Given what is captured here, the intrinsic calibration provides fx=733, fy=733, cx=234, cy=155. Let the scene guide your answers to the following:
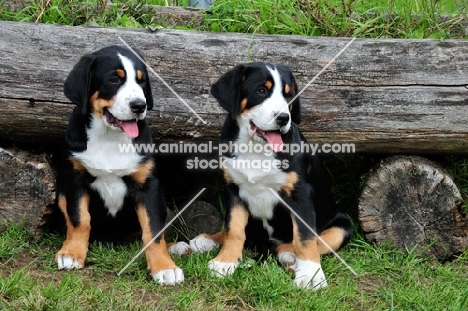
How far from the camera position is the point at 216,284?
4492 mm

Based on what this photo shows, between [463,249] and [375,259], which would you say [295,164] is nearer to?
[375,259]

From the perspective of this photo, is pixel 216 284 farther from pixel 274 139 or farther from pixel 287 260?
pixel 274 139

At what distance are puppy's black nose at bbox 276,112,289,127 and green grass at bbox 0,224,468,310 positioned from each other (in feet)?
3.00

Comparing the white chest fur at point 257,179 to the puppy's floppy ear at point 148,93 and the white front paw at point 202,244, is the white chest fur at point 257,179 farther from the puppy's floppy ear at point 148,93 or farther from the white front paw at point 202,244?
the puppy's floppy ear at point 148,93

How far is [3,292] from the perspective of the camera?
13.6ft

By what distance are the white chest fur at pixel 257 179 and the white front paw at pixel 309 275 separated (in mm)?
480

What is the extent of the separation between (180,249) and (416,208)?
1.71m

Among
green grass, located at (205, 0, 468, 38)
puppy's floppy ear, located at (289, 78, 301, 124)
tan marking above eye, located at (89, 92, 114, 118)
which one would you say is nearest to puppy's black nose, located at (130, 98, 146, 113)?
tan marking above eye, located at (89, 92, 114, 118)

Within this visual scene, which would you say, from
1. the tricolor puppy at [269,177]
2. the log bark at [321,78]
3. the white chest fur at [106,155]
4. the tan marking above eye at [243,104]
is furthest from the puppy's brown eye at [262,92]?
the white chest fur at [106,155]

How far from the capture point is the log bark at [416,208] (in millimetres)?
5203

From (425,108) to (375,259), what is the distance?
1.12m

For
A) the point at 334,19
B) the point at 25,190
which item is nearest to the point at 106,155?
the point at 25,190

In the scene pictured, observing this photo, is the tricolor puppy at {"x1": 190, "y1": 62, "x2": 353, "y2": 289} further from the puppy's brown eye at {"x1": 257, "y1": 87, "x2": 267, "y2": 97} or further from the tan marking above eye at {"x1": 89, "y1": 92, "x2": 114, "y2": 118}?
the tan marking above eye at {"x1": 89, "y1": 92, "x2": 114, "y2": 118}

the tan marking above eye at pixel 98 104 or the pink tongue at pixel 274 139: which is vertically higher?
the tan marking above eye at pixel 98 104
